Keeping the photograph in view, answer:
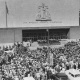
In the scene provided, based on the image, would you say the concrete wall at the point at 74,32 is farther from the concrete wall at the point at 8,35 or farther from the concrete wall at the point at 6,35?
the concrete wall at the point at 6,35

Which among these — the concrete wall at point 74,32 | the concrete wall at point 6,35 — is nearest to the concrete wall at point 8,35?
the concrete wall at point 6,35

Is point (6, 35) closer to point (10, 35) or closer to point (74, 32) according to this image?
point (10, 35)

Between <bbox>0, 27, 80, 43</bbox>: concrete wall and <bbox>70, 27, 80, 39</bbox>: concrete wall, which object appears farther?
<bbox>70, 27, 80, 39</bbox>: concrete wall

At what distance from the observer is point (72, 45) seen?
3569cm

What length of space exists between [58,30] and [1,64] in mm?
19449

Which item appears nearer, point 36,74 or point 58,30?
point 36,74

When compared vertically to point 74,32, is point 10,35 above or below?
below

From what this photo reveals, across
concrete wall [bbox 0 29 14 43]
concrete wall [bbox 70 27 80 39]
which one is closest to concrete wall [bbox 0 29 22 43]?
concrete wall [bbox 0 29 14 43]

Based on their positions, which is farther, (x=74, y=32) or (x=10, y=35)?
(x=74, y=32)

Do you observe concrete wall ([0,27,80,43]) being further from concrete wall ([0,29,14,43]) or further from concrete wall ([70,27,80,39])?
concrete wall ([70,27,80,39])

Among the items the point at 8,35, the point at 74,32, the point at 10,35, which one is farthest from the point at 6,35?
the point at 74,32

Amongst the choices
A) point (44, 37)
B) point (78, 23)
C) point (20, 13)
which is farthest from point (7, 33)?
point (78, 23)

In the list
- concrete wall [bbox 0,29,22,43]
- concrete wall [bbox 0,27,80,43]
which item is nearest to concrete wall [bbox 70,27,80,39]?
concrete wall [bbox 0,27,80,43]

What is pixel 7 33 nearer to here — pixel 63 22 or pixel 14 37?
pixel 14 37
